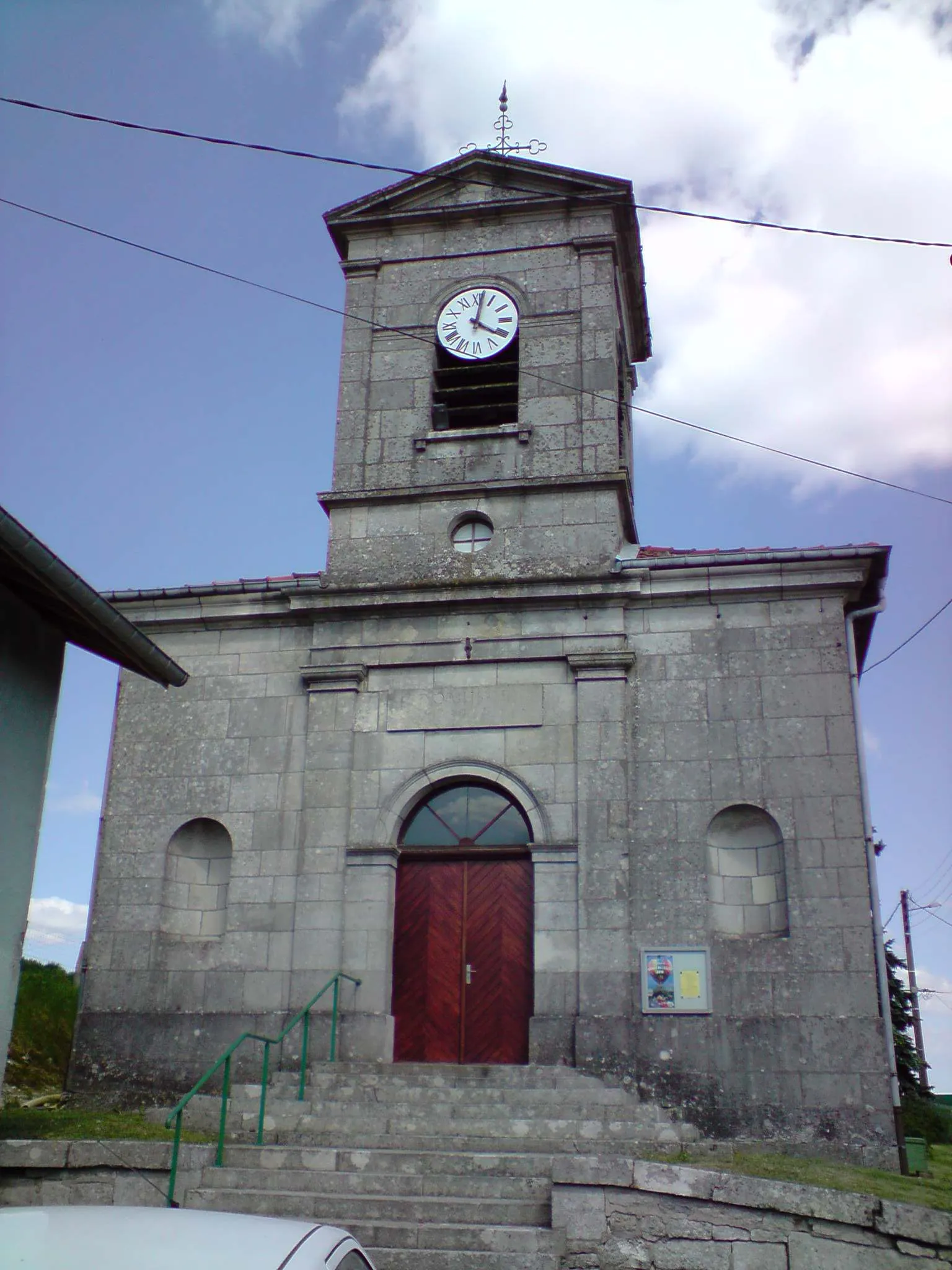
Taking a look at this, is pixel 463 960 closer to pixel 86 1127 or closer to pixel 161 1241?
pixel 86 1127

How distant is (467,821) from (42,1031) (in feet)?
22.0

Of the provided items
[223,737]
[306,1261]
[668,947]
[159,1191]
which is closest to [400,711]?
[223,737]

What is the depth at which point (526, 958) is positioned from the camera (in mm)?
12633

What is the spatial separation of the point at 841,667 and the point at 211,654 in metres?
7.10

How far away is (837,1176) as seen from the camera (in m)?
9.12

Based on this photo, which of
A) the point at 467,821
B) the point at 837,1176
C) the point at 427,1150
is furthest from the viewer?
the point at 467,821

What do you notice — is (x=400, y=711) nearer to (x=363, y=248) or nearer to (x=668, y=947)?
(x=668, y=947)

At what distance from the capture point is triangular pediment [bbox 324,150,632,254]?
50.5 ft

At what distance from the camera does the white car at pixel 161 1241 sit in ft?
12.4

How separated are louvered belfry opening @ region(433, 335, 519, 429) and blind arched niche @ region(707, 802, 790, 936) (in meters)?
5.64

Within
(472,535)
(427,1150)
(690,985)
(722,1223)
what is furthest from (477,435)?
(722,1223)

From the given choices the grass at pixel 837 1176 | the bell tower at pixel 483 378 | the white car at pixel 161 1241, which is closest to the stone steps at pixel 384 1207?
the grass at pixel 837 1176

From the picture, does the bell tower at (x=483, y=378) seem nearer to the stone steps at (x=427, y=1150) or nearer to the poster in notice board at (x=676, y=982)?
the poster in notice board at (x=676, y=982)

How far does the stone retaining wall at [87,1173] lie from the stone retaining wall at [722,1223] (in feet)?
9.30
